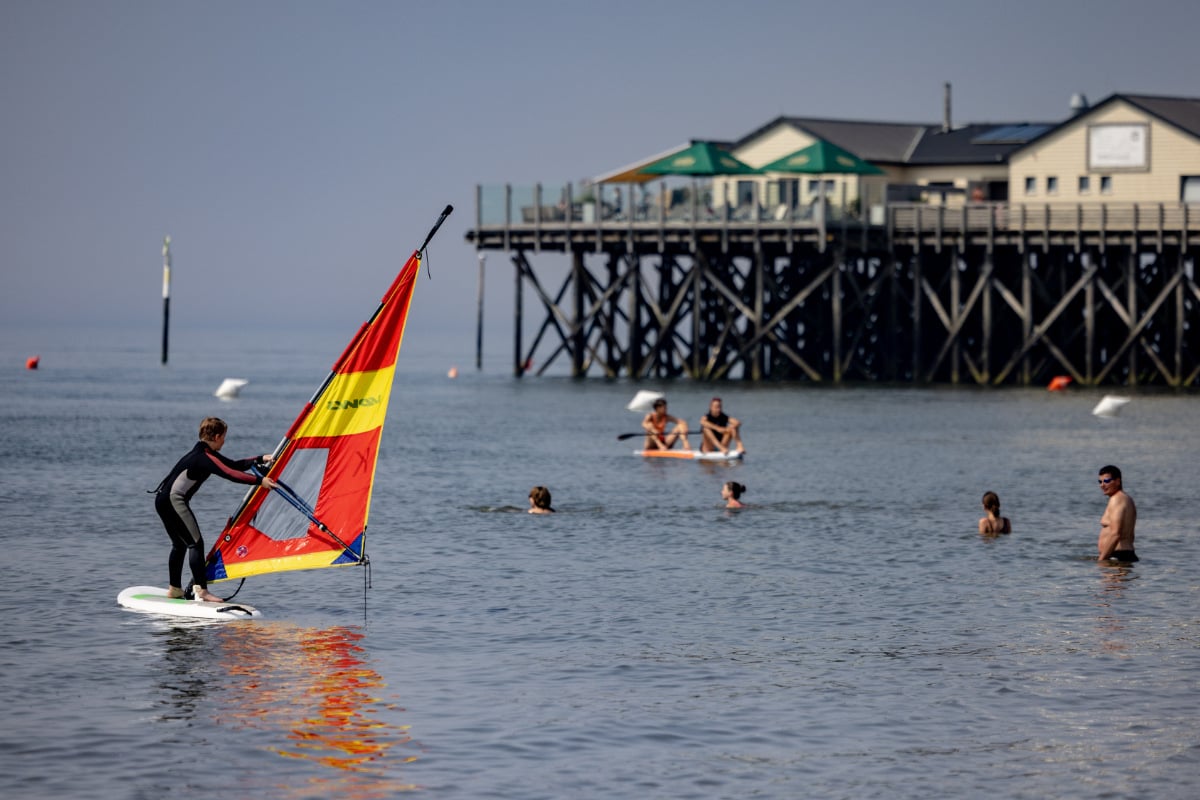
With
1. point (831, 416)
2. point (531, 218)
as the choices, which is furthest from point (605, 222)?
point (831, 416)

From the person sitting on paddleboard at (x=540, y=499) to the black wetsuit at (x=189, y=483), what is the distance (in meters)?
10.8

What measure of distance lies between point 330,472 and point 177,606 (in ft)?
6.60

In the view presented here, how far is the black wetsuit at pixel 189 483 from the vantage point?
15.8 m

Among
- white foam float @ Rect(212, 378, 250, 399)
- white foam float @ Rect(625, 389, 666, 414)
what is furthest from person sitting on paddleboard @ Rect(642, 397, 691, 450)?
white foam float @ Rect(212, 378, 250, 399)

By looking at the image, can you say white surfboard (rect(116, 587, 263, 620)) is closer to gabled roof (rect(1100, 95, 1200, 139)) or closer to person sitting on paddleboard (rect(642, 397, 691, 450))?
person sitting on paddleboard (rect(642, 397, 691, 450))

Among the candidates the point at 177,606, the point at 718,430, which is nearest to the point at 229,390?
the point at 718,430

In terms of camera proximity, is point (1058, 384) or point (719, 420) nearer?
point (719, 420)

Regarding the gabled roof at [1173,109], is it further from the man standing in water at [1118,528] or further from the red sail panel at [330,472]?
the red sail panel at [330,472]

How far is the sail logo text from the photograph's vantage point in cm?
1628

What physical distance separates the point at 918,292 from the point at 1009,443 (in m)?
22.5

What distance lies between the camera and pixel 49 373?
289ft

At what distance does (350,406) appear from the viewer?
1638 cm

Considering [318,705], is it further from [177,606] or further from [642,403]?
[642,403]

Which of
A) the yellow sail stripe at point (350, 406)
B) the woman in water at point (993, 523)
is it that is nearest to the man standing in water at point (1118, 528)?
the woman in water at point (993, 523)
